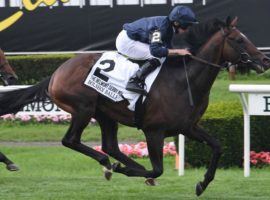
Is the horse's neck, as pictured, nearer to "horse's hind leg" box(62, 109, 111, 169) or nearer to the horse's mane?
the horse's mane

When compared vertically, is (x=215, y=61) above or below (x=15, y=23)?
above

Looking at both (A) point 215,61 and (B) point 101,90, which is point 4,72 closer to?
(B) point 101,90

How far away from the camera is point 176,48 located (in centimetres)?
832

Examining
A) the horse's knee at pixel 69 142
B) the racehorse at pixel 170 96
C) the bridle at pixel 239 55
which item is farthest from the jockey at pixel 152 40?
the horse's knee at pixel 69 142

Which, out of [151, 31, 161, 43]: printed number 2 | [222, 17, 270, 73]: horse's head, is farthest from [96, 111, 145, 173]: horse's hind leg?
[222, 17, 270, 73]: horse's head

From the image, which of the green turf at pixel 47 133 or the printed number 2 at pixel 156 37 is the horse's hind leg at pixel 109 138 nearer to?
the printed number 2 at pixel 156 37

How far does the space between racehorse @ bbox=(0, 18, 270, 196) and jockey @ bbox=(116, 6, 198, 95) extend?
0.11 metres

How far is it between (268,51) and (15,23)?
364 cm

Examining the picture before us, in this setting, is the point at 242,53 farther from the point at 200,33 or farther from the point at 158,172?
the point at 158,172

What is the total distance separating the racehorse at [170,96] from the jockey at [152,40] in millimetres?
112

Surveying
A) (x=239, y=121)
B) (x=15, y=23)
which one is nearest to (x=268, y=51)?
(x=239, y=121)

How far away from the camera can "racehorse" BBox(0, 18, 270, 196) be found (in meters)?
7.84

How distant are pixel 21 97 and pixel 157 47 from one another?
172 centimetres

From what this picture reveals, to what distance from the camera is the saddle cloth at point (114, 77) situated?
804cm
